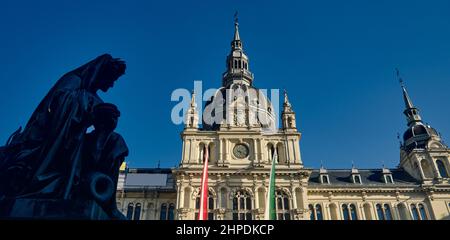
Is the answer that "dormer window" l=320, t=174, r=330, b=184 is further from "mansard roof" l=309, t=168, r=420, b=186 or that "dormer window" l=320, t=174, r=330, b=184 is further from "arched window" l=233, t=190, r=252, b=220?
"arched window" l=233, t=190, r=252, b=220

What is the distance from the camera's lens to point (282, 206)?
128 feet

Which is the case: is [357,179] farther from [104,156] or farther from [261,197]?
[104,156]

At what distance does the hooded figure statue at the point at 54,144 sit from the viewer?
1209 centimetres

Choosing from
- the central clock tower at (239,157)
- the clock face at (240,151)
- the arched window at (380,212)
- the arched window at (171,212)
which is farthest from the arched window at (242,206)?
the arched window at (380,212)

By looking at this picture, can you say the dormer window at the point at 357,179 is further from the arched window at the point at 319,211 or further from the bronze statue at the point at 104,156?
the bronze statue at the point at 104,156

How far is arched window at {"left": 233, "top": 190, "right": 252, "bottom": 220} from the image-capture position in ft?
125

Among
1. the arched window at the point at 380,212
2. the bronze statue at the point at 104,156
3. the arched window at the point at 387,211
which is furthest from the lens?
the arched window at the point at 387,211

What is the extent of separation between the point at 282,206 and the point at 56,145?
101 feet

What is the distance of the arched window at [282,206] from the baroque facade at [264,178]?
0.33 ft

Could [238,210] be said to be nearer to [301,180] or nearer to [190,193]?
[190,193]

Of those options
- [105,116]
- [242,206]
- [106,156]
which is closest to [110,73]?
[105,116]

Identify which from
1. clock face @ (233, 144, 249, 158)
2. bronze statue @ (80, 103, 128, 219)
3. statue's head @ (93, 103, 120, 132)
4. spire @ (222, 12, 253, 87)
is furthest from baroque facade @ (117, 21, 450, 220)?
statue's head @ (93, 103, 120, 132)

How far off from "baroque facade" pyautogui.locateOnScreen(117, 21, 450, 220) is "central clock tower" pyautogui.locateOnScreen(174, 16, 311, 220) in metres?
0.12

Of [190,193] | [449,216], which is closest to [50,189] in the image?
[190,193]
